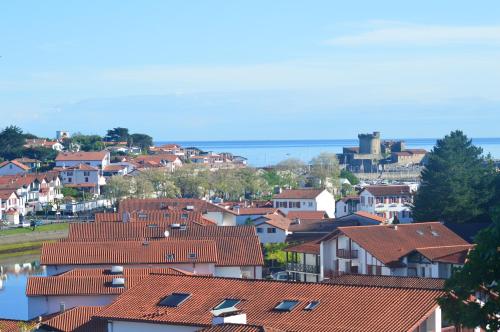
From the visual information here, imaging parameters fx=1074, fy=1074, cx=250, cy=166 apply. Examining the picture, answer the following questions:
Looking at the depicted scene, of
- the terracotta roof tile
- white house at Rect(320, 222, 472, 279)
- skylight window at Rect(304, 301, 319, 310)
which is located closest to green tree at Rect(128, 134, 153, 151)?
the terracotta roof tile

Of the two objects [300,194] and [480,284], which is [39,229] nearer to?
[300,194]

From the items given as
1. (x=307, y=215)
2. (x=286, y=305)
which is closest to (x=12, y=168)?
(x=307, y=215)

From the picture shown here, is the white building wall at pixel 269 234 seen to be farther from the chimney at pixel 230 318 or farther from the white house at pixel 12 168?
the white house at pixel 12 168

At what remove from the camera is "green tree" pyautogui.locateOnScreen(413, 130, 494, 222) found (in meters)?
46.2

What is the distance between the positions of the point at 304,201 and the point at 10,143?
48.1m

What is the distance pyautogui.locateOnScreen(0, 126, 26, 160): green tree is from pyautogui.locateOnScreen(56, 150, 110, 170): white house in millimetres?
8981

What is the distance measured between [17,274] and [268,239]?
38.1 ft

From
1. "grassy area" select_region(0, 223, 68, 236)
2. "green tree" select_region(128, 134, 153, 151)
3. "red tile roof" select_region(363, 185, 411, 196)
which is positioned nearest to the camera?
"grassy area" select_region(0, 223, 68, 236)

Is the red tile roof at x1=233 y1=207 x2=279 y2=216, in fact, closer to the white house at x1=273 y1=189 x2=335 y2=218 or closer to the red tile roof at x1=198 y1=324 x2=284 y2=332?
the white house at x1=273 y1=189 x2=335 y2=218

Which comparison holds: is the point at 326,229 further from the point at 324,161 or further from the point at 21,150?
the point at 21,150

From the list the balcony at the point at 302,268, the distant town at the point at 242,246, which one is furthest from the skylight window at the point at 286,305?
the balcony at the point at 302,268

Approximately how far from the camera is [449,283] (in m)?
12.0

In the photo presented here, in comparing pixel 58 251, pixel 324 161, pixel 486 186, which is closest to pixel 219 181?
pixel 324 161

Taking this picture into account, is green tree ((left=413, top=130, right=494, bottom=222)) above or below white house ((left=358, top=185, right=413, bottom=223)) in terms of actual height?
above
